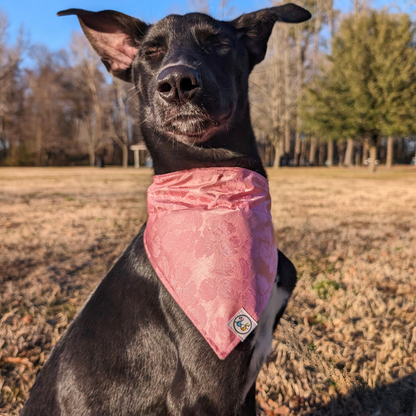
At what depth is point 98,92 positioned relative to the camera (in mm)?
39219

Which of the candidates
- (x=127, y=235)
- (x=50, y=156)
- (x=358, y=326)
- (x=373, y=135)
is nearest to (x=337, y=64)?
(x=373, y=135)

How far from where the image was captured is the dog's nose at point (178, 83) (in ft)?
5.44

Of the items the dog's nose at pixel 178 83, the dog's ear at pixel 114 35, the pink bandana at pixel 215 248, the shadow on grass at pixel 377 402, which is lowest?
the shadow on grass at pixel 377 402

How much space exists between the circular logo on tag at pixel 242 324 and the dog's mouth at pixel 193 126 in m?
1.00

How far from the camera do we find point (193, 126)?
1862 mm

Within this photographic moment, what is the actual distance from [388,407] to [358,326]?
0.87 metres

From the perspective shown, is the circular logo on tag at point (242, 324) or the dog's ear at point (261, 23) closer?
the circular logo on tag at point (242, 324)

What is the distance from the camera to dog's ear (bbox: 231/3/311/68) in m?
2.23

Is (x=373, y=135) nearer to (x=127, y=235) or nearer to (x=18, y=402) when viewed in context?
(x=127, y=235)

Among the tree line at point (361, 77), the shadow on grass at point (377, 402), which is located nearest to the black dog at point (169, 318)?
the shadow on grass at point (377, 402)

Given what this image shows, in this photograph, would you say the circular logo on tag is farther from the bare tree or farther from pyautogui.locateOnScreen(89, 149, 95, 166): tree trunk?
pyautogui.locateOnScreen(89, 149, 95, 166): tree trunk

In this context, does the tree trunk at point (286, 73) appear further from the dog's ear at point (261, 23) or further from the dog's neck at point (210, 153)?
the dog's neck at point (210, 153)

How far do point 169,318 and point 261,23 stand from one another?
2059mm

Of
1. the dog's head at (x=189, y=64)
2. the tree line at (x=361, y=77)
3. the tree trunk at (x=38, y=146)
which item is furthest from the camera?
the tree trunk at (x=38, y=146)
